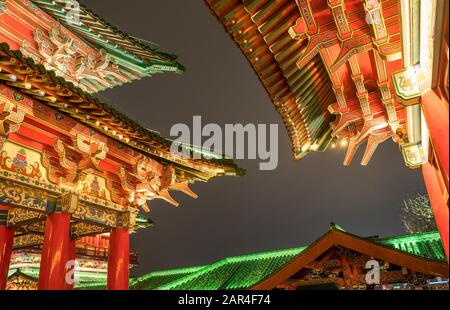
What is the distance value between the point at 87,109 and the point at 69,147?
1296mm

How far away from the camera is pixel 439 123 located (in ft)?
11.1

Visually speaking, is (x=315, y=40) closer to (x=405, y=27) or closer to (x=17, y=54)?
(x=405, y=27)

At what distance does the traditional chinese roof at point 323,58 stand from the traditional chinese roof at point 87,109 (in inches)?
131

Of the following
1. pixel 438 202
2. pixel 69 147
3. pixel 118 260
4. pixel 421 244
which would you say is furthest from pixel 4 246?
pixel 421 244

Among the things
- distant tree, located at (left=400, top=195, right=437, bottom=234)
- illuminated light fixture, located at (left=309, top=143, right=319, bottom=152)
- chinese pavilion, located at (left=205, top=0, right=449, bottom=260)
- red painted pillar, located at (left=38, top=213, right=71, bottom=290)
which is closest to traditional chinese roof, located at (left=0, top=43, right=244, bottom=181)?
red painted pillar, located at (left=38, top=213, right=71, bottom=290)

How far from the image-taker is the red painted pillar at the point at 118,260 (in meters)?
9.27

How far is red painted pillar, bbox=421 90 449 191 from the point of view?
3.30 metres

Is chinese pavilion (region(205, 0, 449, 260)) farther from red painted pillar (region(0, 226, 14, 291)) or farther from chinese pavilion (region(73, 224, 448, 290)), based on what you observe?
red painted pillar (region(0, 226, 14, 291))

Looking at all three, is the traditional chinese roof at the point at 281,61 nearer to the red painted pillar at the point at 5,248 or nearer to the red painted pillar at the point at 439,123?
the red painted pillar at the point at 439,123

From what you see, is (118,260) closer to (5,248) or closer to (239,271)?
(5,248)

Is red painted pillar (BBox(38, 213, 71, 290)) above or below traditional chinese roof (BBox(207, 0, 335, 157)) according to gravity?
below

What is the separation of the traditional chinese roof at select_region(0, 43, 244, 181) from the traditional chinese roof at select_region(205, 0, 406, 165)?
332cm

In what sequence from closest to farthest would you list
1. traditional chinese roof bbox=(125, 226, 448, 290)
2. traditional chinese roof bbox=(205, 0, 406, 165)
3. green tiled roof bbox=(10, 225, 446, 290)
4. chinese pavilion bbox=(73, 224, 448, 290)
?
→ traditional chinese roof bbox=(205, 0, 406, 165)
chinese pavilion bbox=(73, 224, 448, 290)
traditional chinese roof bbox=(125, 226, 448, 290)
green tiled roof bbox=(10, 225, 446, 290)

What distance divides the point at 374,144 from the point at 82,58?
9.24 meters
